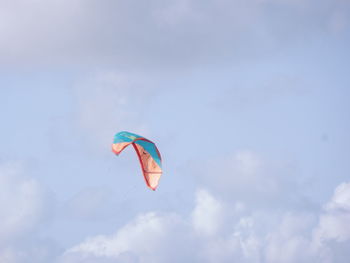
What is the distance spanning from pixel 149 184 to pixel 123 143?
592 cm

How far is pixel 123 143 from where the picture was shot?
86438mm

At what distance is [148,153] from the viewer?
9194 cm

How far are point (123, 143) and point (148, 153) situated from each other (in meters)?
6.17

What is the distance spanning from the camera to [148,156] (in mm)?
92000

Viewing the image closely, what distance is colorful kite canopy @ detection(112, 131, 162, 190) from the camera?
292 feet

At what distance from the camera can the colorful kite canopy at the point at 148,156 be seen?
8912cm

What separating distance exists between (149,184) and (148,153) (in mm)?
4471

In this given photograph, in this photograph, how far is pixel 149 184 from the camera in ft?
292
